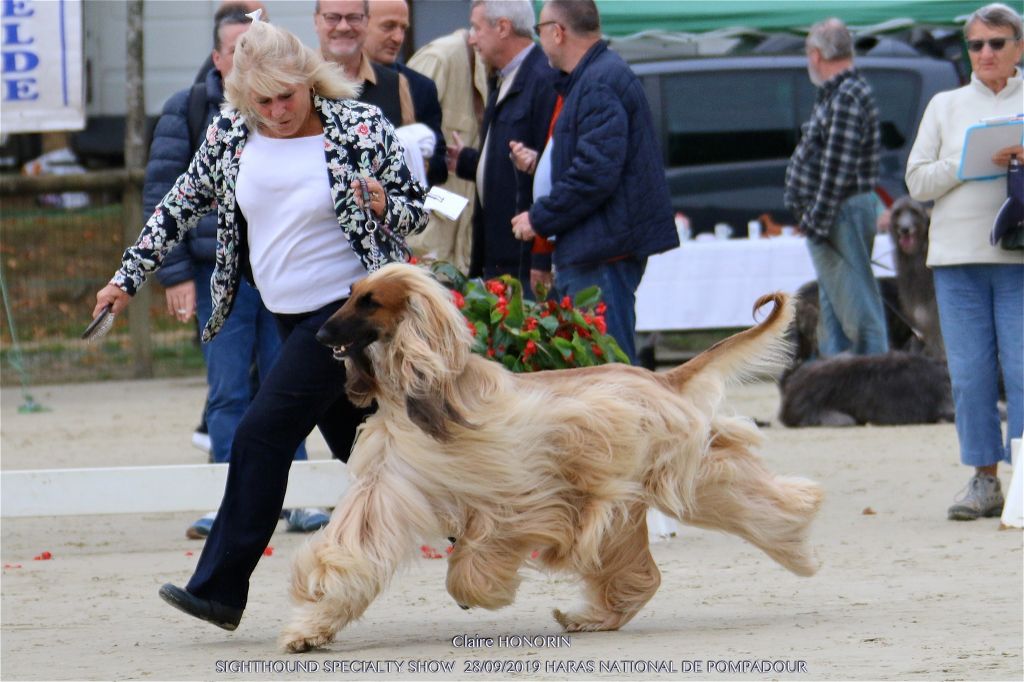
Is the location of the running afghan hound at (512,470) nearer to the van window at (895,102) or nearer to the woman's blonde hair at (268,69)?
the woman's blonde hair at (268,69)

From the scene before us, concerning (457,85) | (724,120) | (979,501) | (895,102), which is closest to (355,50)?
(457,85)

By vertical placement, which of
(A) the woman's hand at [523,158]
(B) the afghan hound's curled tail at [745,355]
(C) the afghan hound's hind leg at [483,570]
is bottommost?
(C) the afghan hound's hind leg at [483,570]

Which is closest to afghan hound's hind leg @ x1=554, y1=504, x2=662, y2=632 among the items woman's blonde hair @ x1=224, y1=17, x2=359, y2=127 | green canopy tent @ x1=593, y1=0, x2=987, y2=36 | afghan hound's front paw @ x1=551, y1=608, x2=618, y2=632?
afghan hound's front paw @ x1=551, y1=608, x2=618, y2=632

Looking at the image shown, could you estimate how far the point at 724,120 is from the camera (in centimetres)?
1179

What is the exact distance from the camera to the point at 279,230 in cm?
466

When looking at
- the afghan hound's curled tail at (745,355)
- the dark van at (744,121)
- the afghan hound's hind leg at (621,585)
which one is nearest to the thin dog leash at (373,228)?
the afghan hound's curled tail at (745,355)

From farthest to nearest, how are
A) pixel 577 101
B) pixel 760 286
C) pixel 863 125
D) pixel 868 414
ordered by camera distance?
pixel 760 286
pixel 863 125
pixel 868 414
pixel 577 101

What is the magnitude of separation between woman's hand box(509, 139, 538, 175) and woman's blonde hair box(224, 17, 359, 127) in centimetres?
191

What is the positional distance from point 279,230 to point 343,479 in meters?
1.68

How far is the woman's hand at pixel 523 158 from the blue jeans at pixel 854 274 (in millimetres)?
3936

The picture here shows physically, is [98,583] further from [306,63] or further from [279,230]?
[306,63]

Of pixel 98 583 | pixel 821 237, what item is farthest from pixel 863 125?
pixel 98 583

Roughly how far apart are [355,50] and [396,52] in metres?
0.69

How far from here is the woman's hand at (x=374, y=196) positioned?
15.0ft
